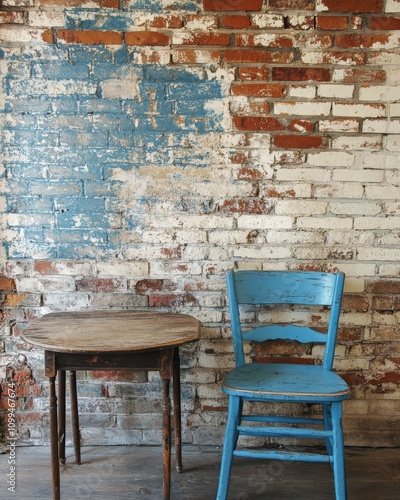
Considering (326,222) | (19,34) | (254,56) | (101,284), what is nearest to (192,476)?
(101,284)

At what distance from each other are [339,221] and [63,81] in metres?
1.42

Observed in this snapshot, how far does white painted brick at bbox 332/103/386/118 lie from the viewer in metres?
2.13

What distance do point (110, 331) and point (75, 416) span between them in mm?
602

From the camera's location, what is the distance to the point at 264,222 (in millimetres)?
2215

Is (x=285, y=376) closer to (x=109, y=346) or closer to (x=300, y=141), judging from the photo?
(x=109, y=346)

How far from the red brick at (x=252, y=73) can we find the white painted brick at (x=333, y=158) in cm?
42

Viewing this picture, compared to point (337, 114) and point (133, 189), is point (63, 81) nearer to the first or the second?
point (133, 189)

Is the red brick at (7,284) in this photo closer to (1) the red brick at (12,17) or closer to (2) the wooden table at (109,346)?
(2) the wooden table at (109,346)

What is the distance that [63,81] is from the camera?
214 centimetres

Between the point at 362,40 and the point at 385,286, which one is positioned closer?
the point at 362,40

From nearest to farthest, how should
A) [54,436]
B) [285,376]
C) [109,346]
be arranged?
[109,346] → [54,436] → [285,376]

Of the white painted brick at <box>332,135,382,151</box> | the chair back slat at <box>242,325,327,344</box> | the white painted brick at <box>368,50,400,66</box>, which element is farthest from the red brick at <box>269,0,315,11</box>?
the chair back slat at <box>242,325,327,344</box>

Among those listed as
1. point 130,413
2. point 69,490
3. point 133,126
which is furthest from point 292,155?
point 69,490

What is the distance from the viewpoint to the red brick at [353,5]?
6.82ft
